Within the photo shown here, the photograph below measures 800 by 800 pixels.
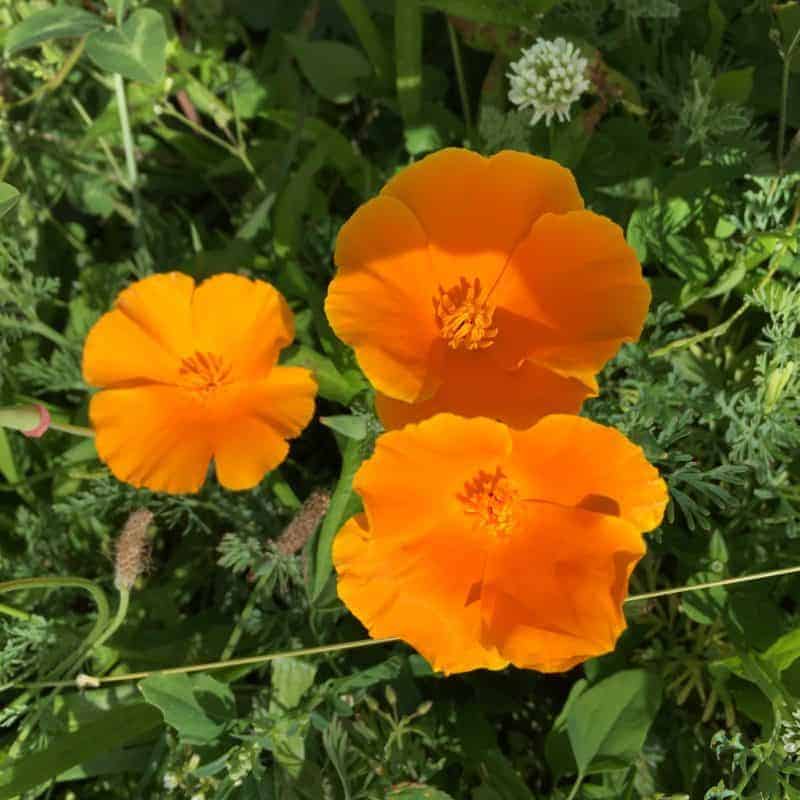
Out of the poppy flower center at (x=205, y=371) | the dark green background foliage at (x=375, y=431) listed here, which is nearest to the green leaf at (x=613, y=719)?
the dark green background foliage at (x=375, y=431)

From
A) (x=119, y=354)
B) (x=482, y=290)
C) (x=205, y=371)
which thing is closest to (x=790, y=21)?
(x=482, y=290)

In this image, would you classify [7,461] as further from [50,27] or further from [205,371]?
[50,27]

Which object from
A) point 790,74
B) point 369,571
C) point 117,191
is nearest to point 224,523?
point 369,571

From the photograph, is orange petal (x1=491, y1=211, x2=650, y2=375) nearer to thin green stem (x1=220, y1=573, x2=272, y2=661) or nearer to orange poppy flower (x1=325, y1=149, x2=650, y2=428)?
orange poppy flower (x1=325, y1=149, x2=650, y2=428)

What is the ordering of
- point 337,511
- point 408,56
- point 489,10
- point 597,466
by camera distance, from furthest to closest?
point 408,56, point 489,10, point 337,511, point 597,466

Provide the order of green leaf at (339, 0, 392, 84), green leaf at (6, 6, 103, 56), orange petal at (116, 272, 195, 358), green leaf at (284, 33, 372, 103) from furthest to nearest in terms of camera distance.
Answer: green leaf at (284, 33, 372, 103), green leaf at (339, 0, 392, 84), orange petal at (116, 272, 195, 358), green leaf at (6, 6, 103, 56)

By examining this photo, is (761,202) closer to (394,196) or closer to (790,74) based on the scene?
(790,74)

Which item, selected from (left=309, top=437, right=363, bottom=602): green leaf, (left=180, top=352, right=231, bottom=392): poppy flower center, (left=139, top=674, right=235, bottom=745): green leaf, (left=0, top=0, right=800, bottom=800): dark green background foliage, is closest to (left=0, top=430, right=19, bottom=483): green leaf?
(left=0, top=0, right=800, bottom=800): dark green background foliage
